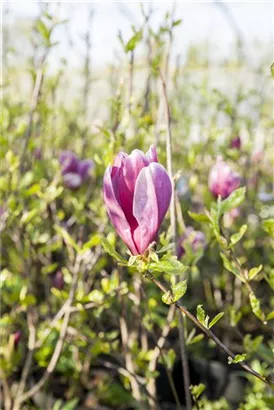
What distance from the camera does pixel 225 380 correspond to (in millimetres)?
1688

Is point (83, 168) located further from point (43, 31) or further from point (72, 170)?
point (43, 31)

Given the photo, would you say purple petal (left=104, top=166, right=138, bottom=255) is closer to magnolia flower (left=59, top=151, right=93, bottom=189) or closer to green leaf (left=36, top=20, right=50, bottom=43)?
green leaf (left=36, top=20, right=50, bottom=43)

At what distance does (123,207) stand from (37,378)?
1229mm

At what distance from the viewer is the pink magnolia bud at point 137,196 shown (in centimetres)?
62

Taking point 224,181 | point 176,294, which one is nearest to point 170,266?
point 176,294

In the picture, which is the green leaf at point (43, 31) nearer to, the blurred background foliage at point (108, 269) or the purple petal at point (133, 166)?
the blurred background foliage at point (108, 269)

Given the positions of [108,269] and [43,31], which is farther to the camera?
[108,269]

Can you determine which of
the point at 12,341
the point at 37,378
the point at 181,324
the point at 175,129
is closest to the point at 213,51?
the point at 175,129

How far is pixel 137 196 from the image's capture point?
620mm

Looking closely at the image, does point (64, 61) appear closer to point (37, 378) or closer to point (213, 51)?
point (37, 378)

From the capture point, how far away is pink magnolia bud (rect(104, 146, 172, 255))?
24.3 inches

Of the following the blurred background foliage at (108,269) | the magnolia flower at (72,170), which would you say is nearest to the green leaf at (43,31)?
the blurred background foliage at (108,269)

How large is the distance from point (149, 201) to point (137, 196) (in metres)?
0.01

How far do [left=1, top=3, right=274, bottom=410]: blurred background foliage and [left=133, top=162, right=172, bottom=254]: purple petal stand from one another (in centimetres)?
12
